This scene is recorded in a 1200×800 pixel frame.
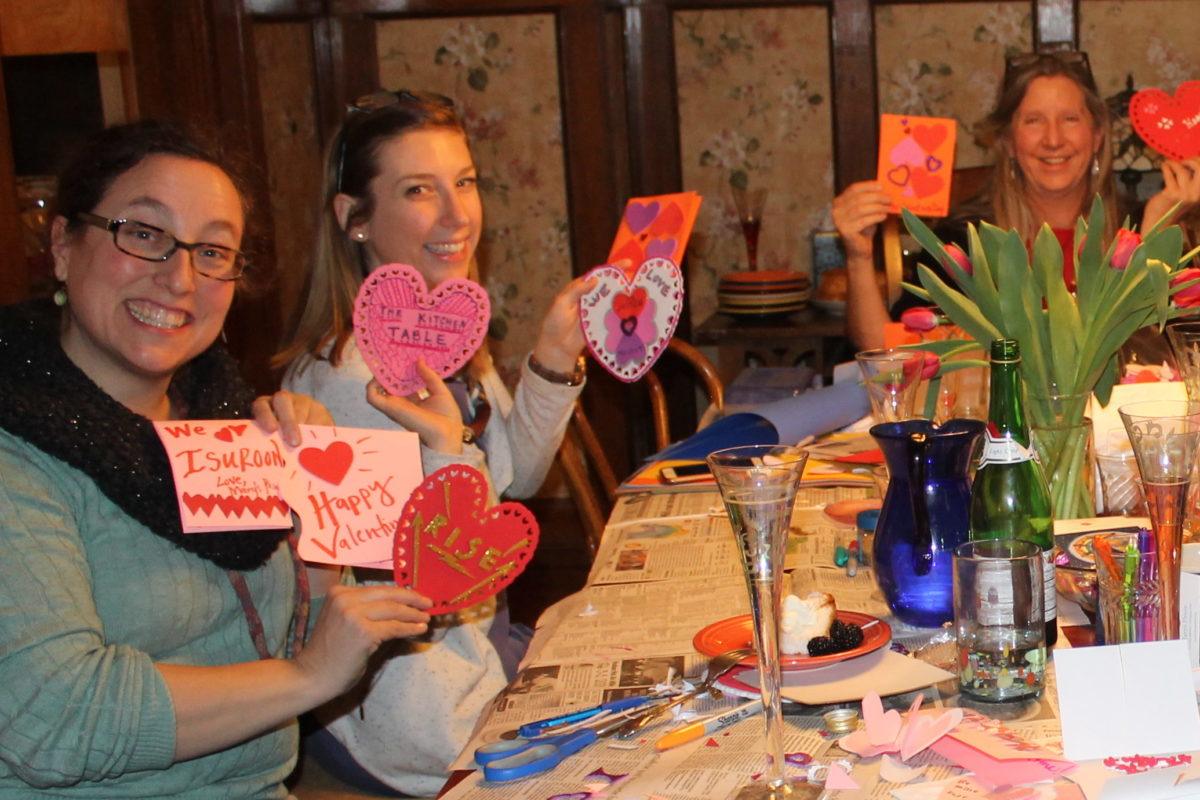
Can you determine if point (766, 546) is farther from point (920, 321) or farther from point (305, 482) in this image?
point (920, 321)

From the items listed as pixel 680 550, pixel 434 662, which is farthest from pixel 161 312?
pixel 680 550

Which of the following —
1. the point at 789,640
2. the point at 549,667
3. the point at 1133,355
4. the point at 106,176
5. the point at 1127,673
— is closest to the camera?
the point at 1127,673

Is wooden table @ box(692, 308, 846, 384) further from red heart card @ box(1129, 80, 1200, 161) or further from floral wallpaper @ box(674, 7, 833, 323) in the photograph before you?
red heart card @ box(1129, 80, 1200, 161)

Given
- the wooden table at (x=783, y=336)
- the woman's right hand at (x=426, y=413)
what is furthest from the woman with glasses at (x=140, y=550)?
the wooden table at (x=783, y=336)

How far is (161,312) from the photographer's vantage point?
62.9 inches

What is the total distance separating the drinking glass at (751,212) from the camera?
4.23 m

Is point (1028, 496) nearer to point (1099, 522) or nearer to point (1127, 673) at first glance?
point (1099, 522)

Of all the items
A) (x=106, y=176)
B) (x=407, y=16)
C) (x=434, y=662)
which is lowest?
(x=434, y=662)

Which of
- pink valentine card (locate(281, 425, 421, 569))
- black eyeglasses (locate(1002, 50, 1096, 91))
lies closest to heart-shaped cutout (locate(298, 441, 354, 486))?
pink valentine card (locate(281, 425, 421, 569))

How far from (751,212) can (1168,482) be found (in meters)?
3.07

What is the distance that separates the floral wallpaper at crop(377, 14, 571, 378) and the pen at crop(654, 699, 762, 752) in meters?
3.20

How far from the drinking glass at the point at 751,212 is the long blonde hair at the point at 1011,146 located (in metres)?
1.14

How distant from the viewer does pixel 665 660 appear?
143cm

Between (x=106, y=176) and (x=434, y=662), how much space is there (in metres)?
0.77
